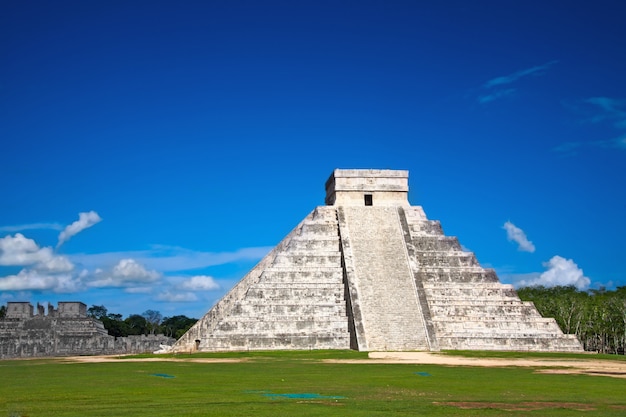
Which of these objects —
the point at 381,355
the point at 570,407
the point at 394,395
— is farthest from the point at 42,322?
the point at 570,407

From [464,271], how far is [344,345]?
7.80 m

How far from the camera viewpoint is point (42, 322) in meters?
43.2

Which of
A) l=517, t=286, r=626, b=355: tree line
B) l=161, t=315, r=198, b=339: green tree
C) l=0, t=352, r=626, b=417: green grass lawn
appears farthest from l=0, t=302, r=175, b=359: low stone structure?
l=161, t=315, r=198, b=339: green tree

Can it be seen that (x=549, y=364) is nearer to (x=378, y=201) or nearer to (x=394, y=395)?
(x=394, y=395)

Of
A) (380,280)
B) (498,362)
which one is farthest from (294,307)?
(498,362)

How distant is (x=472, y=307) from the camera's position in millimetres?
33438

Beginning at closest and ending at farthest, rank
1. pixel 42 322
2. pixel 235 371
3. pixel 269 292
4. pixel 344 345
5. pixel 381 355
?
pixel 235 371
pixel 381 355
pixel 344 345
pixel 269 292
pixel 42 322

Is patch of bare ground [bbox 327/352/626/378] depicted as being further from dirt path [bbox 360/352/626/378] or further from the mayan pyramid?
the mayan pyramid

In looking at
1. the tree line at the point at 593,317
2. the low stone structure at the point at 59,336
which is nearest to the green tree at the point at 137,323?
the low stone structure at the point at 59,336

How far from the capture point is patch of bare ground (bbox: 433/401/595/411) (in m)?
12.4

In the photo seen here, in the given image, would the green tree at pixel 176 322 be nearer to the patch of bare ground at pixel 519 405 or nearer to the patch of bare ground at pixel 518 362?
the patch of bare ground at pixel 518 362

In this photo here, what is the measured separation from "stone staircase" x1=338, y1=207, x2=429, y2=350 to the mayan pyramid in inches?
1.9

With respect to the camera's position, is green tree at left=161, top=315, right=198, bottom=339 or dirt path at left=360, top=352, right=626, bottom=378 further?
green tree at left=161, top=315, right=198, bottom=339

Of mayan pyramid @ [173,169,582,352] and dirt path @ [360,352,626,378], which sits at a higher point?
mayan pyramid @ [173,169,582,352]
